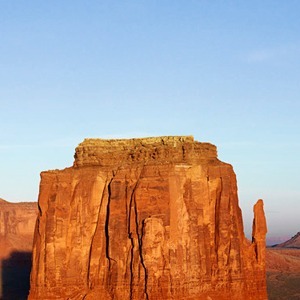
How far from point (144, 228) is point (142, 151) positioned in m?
6.96

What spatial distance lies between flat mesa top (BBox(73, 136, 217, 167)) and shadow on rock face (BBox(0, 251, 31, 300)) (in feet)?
117

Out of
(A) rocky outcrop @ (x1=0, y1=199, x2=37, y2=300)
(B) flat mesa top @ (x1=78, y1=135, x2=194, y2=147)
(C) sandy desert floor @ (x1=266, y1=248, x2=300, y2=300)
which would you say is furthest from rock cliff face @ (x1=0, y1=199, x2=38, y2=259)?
(B) flat mesa top @ (x1=78, y1=135, x2=194, y2=147)

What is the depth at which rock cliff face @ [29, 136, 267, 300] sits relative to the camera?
5178 centimetres

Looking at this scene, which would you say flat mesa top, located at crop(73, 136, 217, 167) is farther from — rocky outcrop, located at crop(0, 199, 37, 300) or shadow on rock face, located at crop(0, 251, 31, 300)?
rocky outcrop, located at crop(0, 199, 37, 300)

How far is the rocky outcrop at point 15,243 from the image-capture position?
103562 mm

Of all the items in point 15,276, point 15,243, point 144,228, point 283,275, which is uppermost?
point 15,243

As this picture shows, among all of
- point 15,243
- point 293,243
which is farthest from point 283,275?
point 293,243

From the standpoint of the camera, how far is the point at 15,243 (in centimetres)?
12531

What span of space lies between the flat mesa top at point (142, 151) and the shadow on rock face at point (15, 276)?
35752 millimetres

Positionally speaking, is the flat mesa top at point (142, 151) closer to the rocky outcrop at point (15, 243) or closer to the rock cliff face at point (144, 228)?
the rock cliff face at point (144, 228)

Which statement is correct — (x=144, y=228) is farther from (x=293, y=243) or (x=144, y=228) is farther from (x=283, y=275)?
(x=293, y=243)

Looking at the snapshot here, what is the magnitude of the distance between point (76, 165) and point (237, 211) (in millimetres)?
13272

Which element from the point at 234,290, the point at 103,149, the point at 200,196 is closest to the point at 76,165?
the point at 103,149

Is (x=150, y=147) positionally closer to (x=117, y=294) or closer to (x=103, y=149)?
(x=103, y=149)
